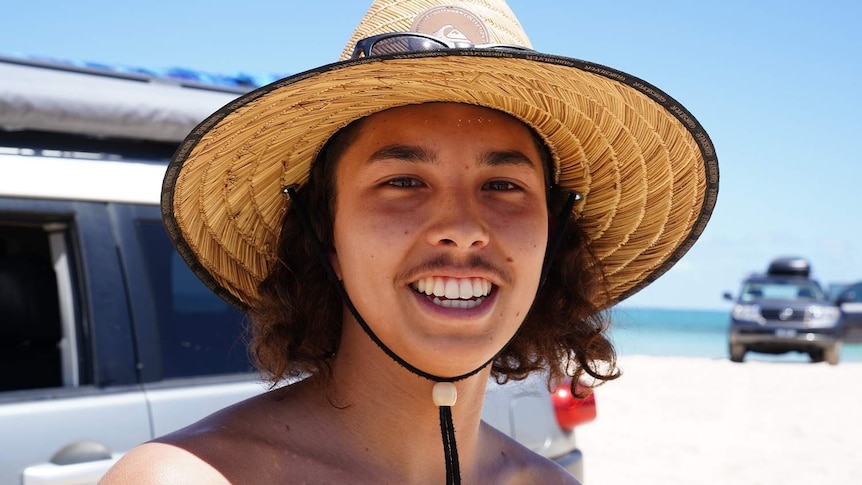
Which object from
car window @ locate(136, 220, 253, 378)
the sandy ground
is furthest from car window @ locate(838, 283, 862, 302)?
car window @ locate(136, 220, 253, 378)

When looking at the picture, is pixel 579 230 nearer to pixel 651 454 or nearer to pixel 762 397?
pixel 651 454

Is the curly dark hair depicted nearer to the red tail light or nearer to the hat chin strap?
the hat chin strap

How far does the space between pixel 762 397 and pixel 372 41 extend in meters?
12.3

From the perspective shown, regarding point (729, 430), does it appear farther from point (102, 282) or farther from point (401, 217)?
point (401, 217)

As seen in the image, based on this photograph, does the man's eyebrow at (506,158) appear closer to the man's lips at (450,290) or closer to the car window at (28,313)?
the man's lips at (450,290)

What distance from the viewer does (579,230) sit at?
2242mm

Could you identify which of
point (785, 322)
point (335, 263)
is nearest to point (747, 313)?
point (785, 322)

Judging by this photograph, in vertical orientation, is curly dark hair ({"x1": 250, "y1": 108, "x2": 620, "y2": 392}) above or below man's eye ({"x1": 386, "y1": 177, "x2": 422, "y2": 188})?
below

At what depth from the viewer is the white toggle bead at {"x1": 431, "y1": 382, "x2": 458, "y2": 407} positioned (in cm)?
171

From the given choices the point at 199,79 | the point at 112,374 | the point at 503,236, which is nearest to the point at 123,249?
the point at 112,374

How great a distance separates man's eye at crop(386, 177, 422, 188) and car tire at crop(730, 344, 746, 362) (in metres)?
16.9

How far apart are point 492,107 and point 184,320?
172cm

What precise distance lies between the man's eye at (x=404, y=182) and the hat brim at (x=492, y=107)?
145 mm

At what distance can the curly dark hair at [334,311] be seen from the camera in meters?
1.95
